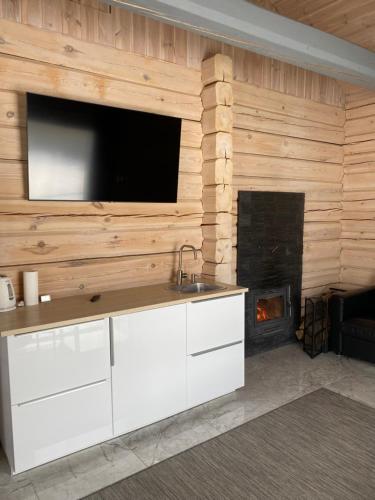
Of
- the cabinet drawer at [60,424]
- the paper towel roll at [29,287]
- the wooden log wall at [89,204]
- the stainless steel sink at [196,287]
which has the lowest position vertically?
the cabinet drawer at [60,424]

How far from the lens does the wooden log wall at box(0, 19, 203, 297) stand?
243cm

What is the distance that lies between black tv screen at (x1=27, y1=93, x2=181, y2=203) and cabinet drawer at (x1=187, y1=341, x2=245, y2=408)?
4.05ft

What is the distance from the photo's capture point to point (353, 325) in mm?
3592

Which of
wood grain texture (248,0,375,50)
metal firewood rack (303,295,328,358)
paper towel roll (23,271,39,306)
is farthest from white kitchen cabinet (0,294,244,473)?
wood grain texture (248,0,375,50)

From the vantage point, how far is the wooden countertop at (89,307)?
204cm

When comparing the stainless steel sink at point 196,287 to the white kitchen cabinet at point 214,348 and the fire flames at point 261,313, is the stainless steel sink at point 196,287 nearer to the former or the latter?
the white kitchen cabinet at point 214,348

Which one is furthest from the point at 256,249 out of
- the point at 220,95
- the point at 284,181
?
the point at 220,95

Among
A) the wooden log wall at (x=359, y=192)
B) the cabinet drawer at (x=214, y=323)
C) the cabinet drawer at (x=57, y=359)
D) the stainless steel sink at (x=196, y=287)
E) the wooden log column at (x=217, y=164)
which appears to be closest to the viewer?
the cabinet drawer at (x=57, y=359)

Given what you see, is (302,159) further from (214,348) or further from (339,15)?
(214,348)

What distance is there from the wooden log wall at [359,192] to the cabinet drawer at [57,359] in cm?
335

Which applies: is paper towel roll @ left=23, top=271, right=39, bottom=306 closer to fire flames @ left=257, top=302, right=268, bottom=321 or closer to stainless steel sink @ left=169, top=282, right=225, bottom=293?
stainless steel sink @ left=169, top=282, right=225, bottom=293

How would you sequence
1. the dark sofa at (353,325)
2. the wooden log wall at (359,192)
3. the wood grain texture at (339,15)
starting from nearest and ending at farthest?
1. the wood grain texture at (339,15)
2. the dark sofa at (353,325)
3. the wooden log wall at (359,192)

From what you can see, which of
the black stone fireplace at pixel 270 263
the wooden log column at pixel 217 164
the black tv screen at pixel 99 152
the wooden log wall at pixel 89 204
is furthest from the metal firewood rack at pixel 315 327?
the black tv screen at pixel 99 152

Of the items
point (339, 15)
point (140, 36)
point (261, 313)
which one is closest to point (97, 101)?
point (140, 36)
